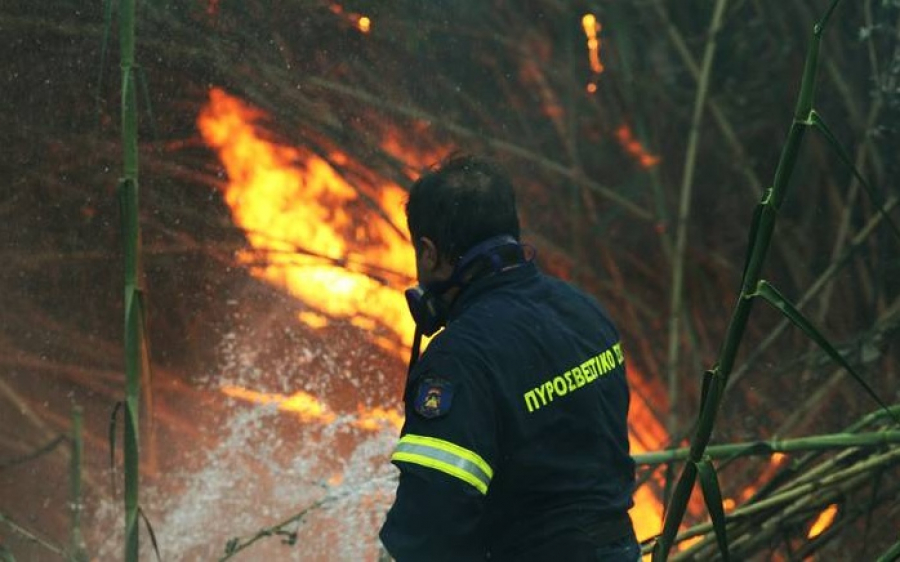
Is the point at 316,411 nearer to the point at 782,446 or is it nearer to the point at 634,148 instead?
the point at 634,148

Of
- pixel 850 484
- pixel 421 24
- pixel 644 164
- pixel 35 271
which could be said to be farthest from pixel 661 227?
pixel 35 271

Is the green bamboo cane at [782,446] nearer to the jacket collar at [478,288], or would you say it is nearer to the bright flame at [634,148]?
the jacket collar at [478,288]

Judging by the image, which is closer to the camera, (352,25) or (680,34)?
(352,25)

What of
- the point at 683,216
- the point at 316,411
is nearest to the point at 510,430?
the point at 316,411

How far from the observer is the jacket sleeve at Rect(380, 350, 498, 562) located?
5.97 ft

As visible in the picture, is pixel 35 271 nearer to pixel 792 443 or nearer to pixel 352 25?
pixel 352 25

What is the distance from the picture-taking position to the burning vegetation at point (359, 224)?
13.6ft

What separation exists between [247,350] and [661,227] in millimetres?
1496

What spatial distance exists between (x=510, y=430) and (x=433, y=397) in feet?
0.49

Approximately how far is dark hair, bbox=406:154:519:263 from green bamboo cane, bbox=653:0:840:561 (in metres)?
0.69

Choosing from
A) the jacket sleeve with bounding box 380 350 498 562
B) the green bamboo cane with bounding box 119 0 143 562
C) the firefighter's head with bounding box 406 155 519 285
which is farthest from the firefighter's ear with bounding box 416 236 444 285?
the green bamboo cane with bounding box 119 0 143 562

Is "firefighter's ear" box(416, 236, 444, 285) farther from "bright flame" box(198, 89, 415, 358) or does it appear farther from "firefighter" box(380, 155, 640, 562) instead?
"bright flame" box(198, 89, 415, 358)

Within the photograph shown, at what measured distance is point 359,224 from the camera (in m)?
4.48

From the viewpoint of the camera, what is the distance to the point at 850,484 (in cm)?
304
